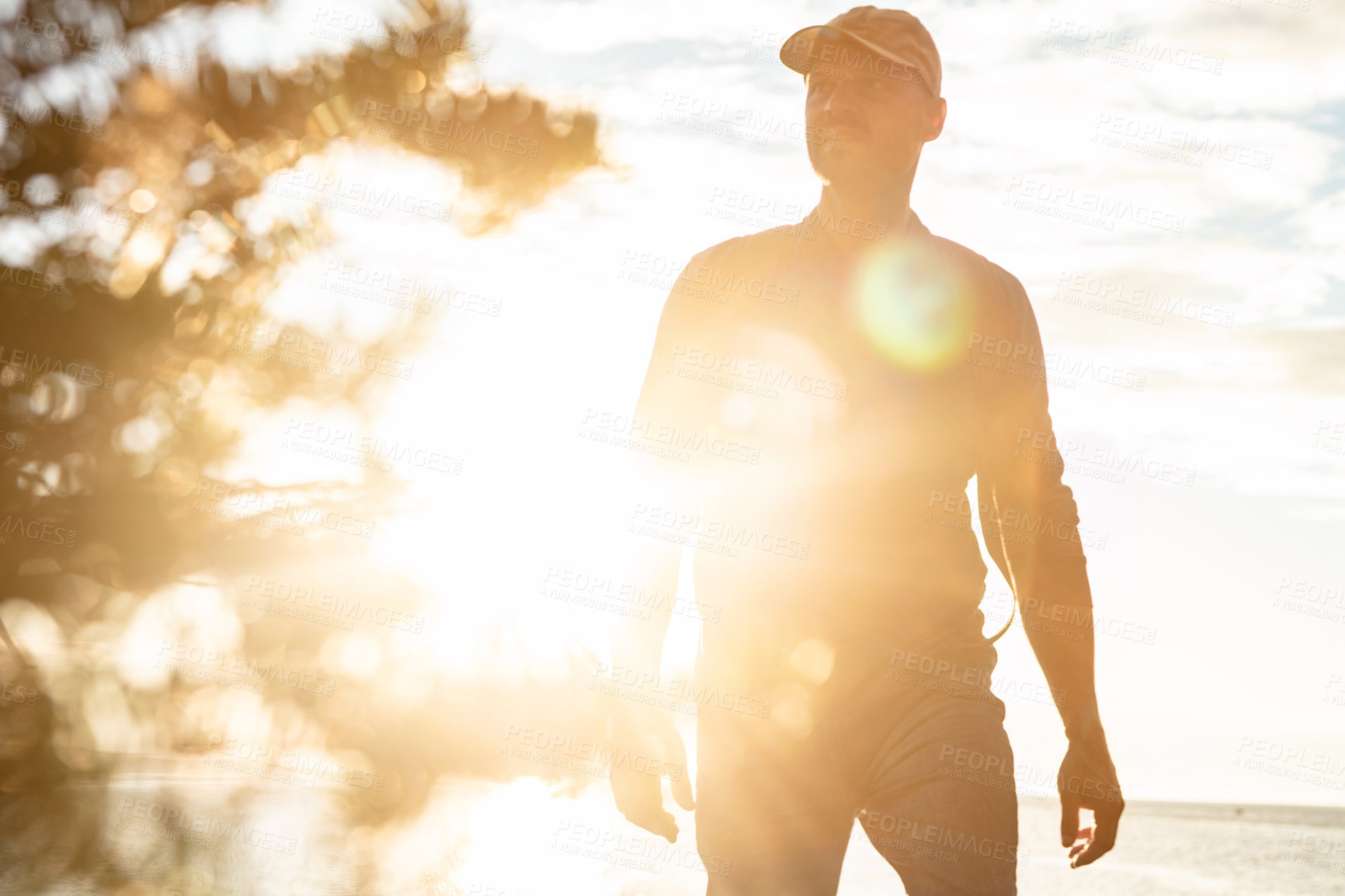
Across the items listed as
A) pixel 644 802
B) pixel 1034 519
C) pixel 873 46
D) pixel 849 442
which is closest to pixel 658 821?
pixel 644 802

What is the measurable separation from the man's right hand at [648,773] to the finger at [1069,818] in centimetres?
77

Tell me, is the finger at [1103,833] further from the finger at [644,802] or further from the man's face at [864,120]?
the man's face at [864,120]

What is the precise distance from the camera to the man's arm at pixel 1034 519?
2.35 m

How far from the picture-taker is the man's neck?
97.5 inches

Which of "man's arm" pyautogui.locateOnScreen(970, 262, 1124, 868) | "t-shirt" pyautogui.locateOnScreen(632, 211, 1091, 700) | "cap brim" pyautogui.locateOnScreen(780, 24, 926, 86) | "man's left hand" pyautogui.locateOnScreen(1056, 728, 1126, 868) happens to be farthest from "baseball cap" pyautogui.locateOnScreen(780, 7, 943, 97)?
"man's left hand" pyautogui.locateOnScreen(1056, 728, 1126, 868)

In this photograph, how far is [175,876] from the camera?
891 centimetres

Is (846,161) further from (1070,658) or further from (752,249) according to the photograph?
(1070,658)

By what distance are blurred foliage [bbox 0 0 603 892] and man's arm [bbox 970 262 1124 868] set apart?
608cm

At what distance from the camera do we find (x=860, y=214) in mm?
2492

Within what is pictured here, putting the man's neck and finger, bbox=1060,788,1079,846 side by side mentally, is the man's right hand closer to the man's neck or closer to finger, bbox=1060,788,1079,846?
finger, bbox=1060,788,1079,846

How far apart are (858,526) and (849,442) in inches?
7.0

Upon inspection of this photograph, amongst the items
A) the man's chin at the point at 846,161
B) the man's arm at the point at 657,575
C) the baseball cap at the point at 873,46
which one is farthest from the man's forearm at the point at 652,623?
the baseball cap at the point at 873,46

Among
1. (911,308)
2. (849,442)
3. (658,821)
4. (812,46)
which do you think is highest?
(812,46)

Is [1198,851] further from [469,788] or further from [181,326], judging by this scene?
[181,326]
